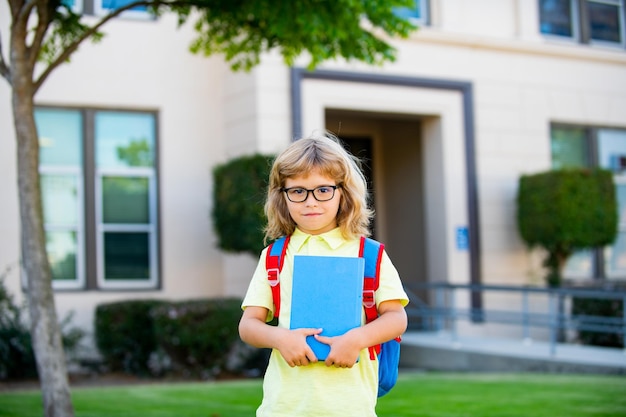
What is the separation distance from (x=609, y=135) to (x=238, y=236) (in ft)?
24.6

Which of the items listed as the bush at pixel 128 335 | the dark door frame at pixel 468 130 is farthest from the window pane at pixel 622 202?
the bush at pixel 128 335

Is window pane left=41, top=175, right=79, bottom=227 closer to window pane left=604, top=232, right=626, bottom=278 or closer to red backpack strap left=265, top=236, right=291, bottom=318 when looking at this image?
window pane left=604, top=232, right=626, bottom=278

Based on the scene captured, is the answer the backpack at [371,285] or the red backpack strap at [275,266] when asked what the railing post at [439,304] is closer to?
the backpack at [371,285]

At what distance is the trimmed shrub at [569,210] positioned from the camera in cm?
1259

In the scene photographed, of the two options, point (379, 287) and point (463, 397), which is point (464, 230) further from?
point (379, 287)

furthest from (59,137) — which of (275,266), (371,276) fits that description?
(371,276)

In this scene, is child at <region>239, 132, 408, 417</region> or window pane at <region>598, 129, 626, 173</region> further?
window pane at <region>598, 129, 626, 173</region>

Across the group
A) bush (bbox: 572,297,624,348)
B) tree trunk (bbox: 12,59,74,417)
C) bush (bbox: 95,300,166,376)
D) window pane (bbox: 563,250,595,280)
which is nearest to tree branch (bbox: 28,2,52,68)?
tree trunk (bbox: 12,59,74,417)

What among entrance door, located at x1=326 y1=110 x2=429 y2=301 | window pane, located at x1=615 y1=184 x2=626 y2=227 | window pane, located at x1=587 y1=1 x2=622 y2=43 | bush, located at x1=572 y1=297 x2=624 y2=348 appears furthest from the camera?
window pane, located at x1=587 y1=1 x2=622 y2=43

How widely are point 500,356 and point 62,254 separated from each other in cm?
594

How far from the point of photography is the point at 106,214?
39.2 ft

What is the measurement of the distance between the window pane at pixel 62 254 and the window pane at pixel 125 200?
0.56 metres

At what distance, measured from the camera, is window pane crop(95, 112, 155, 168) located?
1196 centimetres

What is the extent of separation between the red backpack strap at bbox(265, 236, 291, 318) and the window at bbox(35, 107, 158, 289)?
9.09 meters
